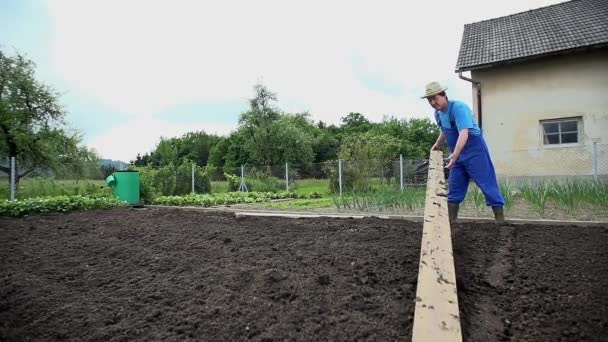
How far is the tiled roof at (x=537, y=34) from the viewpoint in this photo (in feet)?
31.7

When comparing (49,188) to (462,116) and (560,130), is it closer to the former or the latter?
(462,116)

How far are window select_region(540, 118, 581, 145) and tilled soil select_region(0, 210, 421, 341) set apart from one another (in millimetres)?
8923

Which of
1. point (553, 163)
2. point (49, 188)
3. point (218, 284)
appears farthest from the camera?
point (49, 188)

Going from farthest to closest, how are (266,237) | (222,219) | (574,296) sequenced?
(222,219) < (266,237) < (574,296)

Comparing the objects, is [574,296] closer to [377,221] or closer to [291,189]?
[377,221]

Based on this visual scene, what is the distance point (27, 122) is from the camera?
1239 cm

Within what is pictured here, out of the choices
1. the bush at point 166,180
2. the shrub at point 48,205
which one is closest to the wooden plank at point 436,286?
the shrub at point 48,205

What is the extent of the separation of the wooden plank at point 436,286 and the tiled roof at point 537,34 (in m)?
9.91

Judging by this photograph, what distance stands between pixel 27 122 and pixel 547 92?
16263 mm

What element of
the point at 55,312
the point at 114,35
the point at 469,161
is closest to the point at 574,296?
the point at 469,161

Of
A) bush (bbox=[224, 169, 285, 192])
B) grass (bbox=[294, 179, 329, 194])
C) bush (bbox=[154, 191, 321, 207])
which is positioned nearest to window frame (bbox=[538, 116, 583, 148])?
grass (bbox=[294, 179, 329, 194])

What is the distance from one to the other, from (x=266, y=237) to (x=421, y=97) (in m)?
1.97

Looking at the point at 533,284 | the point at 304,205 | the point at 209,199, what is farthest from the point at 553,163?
the point at 533,284

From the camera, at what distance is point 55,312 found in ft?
6.22
